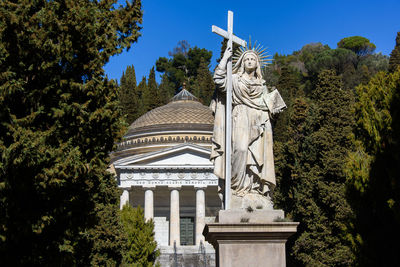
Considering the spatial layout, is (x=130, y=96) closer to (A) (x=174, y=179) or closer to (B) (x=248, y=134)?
(A) (x=174, y=179)

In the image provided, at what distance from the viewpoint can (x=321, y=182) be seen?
97.7 ft

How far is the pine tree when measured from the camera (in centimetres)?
7738

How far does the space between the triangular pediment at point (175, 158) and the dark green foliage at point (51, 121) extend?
37949 mm

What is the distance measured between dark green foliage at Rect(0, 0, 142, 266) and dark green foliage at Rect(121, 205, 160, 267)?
70.9 feet

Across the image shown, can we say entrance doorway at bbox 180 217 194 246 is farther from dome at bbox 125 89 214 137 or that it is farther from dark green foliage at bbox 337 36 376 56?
dark green foliage at bbox 337 36 376 56

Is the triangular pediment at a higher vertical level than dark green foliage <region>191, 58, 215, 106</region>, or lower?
lower

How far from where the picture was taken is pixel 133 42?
14148 mm

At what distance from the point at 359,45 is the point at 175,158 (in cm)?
8357

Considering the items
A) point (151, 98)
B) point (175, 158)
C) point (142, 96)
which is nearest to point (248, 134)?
point (175, 158)

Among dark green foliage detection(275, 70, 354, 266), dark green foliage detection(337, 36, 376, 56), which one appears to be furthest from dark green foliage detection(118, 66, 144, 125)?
dark green foliage detection(337, 36, 376, 56)

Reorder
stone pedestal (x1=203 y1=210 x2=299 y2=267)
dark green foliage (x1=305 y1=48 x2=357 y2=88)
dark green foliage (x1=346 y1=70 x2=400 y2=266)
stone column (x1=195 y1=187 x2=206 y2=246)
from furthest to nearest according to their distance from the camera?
dark green foliage (x1=305 y1=48 x2=357 y2=88) → stone column (x1=195 y1=187 x2=206 y2=246) → dark green foliage (x1=346 y1=70 x2=400 y2=266) → stone pedestal (x1=203 y1=210 x2=299 y2=267)

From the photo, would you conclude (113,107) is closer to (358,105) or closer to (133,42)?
(133,42)

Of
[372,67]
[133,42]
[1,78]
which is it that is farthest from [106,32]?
[372,67]

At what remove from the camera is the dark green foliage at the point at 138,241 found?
34.9 meters
